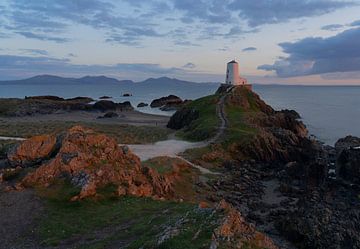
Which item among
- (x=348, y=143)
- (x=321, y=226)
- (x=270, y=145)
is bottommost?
(x=348, y=143)

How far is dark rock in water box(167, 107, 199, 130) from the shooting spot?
8019cm

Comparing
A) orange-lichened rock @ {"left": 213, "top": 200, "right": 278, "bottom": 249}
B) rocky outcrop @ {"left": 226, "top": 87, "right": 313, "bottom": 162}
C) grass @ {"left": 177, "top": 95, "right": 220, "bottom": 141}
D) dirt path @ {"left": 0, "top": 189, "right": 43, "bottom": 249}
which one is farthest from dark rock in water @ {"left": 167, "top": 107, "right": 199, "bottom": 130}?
orange-lichened rock @ {"left": 213, "top": 200, "right": 278, "bottom": 249}

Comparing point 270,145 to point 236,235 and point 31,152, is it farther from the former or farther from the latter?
point 236,235

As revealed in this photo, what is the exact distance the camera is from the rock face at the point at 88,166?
27719 millimetres

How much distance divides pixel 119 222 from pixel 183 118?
6056cm

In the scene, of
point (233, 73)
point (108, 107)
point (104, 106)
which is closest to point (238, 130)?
point (233, 73)

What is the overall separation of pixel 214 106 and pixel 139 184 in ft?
179

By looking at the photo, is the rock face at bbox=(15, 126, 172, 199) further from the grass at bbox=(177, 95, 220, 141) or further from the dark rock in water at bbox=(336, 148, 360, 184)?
the grass at bbox=(177, 95, 220, 141)

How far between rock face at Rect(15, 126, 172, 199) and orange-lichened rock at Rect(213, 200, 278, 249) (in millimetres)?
10511

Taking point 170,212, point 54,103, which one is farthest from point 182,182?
point 54,103

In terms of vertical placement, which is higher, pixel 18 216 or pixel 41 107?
pixel 18 216

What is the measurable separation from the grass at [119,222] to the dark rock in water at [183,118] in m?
53.2

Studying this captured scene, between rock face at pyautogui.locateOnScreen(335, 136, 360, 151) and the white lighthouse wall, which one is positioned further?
the white lighthouse wall

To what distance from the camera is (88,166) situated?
96.9 ft
